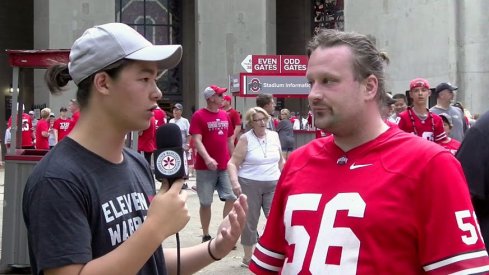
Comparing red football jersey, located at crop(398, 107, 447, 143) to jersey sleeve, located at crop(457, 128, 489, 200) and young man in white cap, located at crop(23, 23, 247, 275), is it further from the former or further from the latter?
young man in white cap, located at crop(23, 23, 247, 275)

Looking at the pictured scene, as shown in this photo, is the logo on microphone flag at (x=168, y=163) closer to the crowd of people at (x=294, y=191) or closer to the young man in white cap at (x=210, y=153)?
the crowd of people at (x=294, y=191)

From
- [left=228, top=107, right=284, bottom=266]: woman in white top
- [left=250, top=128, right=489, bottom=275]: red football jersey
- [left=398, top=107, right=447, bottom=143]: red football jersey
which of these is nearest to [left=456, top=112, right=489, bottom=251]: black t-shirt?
[left=250, top=128, right=489, bottom=275]: red football jersey

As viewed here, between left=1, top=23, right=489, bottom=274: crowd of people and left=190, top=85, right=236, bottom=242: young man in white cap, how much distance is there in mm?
6964

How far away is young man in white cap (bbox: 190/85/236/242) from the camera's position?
10039mm

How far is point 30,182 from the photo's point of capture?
2.48m

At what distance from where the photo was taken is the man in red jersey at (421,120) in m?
8.86

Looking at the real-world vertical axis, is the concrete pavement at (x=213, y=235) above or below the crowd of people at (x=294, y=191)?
below

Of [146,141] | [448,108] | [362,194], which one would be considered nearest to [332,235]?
[362,194]

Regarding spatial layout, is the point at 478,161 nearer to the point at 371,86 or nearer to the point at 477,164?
the point at 477,164

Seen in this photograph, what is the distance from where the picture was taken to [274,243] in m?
2.91

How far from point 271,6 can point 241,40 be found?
3.51 m

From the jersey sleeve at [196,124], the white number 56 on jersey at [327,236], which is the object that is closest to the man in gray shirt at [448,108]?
the jersey sleeve at [196,124]

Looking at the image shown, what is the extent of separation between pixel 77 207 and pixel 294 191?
32.0 inches

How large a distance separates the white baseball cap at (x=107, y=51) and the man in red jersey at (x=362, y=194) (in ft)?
1.91
